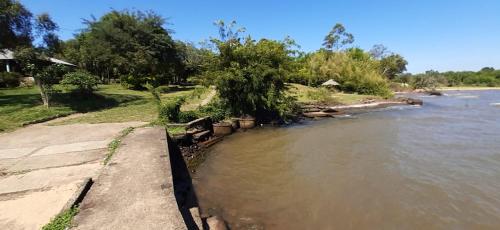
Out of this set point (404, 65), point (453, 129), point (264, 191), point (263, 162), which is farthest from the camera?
point (404, 65)

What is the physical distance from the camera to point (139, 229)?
3.37 meters

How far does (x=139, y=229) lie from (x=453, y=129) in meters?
14.7

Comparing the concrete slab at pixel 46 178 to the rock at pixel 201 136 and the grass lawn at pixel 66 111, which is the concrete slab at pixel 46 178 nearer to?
the rock at pixel 201 136

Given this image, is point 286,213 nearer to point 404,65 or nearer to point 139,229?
point 139,229

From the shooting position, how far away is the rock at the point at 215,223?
15.1 ft

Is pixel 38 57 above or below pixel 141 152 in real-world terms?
above

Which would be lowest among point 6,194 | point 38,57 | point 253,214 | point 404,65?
point 253,214

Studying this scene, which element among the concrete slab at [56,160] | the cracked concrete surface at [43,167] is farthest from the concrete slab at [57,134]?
the concrete slab at [56,160]

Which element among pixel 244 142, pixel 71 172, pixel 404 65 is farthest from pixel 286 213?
pixel 404 65

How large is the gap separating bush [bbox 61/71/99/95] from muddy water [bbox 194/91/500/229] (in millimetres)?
9667

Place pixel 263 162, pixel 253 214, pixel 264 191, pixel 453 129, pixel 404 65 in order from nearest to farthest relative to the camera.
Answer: pixel 253 214 < pixel 264 191 < pixel 263 162 < pixel 453 129 < pixel 404 65

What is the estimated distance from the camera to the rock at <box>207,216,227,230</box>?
4.61 metres

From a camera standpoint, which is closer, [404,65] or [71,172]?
[71,172]

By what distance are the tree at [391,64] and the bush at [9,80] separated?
179 feet
